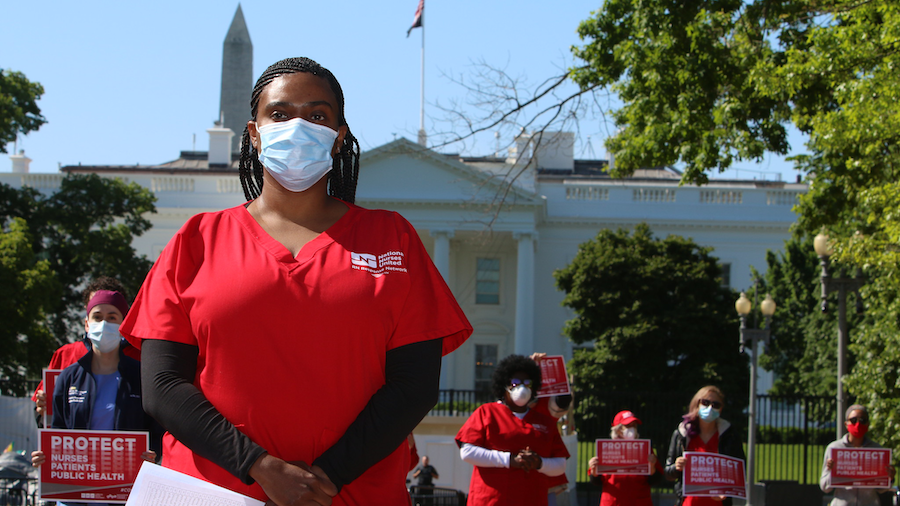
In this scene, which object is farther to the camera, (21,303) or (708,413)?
(21,303)

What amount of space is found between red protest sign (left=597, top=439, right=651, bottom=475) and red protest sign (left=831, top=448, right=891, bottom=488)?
209cm

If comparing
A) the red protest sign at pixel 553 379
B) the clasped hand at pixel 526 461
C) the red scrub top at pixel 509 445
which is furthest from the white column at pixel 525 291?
the clasped hand at pixel 526 461

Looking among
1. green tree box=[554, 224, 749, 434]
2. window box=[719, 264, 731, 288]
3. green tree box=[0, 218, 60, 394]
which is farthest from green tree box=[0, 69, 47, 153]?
window box=[719, 264, 731, 288]

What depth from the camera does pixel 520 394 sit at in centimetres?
706

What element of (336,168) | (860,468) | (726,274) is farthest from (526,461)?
(726,274)

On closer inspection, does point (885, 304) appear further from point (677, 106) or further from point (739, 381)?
point (739, 381)

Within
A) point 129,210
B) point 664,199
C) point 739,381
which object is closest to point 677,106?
point 739,381

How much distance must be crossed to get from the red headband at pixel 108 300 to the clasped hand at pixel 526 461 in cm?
277

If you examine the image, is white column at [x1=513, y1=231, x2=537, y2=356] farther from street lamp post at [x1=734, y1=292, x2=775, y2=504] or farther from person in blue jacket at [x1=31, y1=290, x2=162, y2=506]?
person in blue jacket at [x1=31, y1=290, x2=162, y2=506]

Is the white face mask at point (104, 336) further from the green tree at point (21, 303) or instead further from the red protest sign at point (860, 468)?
the green tree at point (21, 303)

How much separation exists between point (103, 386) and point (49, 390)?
2.59ft

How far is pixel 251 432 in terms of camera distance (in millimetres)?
2373

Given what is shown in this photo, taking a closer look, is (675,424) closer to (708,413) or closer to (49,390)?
(708,413)

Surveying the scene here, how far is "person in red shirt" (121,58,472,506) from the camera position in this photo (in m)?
2.34
